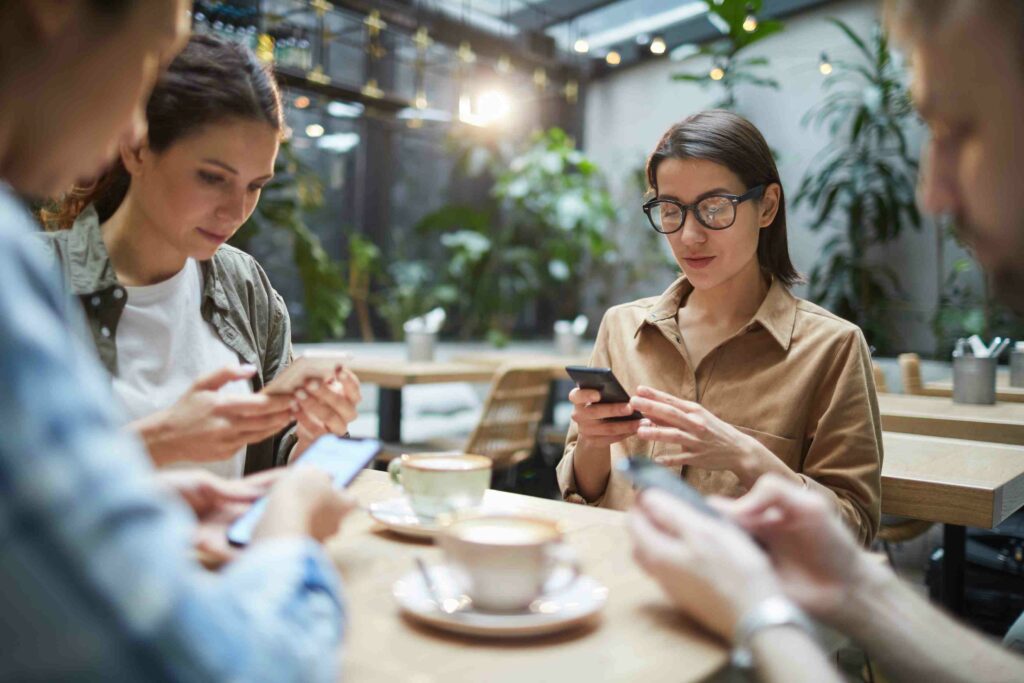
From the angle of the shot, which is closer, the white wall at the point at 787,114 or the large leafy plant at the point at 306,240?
the large leafy plant at the point at 306,240

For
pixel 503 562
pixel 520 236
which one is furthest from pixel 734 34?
pixel 503 562

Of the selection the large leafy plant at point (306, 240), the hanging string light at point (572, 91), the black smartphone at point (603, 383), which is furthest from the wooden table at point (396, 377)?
the hanging string light at point (572, 91)

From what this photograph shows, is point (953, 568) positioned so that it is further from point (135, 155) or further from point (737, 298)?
point (135, 155)

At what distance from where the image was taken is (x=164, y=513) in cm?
48

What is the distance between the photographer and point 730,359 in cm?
170

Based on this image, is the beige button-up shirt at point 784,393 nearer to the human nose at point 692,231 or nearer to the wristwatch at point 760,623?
the human nose at point 692,231

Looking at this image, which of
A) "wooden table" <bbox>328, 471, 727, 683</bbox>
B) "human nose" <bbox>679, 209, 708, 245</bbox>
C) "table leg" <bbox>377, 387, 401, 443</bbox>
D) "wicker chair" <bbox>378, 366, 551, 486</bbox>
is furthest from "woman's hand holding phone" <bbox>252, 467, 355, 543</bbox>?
"table leg" <bbox>377, 387, 401, 443</bbox>

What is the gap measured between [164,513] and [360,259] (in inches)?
225

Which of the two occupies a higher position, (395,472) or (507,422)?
(395,472)

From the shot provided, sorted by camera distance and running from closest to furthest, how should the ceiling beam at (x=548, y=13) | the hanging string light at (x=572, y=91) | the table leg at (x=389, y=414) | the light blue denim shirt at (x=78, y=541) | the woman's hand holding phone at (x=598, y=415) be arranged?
the light blue denim shirt at (x=78, y=541) < the woman's hand holding phone at (x=598, y=415) < the table leg at (x=389, y=414) < the ceiling beam at (x=548, y=13) < the hanging string light at (x=572, y=91)

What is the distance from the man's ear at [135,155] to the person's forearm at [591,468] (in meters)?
0.97

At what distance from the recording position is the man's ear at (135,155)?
1.44m

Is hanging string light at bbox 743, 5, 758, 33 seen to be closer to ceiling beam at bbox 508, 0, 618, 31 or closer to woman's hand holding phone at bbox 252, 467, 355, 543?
ceiling beam at bbox 508, 0, 618, 31

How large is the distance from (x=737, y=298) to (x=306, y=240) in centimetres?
382
